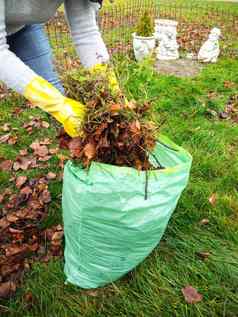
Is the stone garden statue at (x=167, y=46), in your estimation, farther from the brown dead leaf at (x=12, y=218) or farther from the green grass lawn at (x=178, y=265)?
the brown dead leaf at (x=12, y=218)

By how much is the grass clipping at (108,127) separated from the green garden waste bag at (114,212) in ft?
0.25

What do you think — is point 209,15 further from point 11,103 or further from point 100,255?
point 100,255

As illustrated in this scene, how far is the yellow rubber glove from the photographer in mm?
1333

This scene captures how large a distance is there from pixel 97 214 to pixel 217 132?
67.4 inches

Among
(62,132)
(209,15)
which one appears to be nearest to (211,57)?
(209,15)

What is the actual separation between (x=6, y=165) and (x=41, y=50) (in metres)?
0.83

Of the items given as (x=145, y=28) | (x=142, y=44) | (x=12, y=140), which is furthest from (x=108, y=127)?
(x=145, y=28)

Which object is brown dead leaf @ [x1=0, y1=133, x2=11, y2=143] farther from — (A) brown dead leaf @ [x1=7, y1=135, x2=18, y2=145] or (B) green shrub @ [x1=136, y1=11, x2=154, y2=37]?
(B) green shrub @ [x1=136, y1=11, x2=154, y2=37]

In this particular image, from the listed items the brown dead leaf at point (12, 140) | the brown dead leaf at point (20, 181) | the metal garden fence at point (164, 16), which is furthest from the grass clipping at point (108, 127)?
the metal garden fence at point (164, 16)

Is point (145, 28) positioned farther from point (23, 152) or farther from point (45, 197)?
point (45, 197)

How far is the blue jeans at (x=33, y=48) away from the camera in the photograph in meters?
1.97

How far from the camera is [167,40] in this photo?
4730 millimetres

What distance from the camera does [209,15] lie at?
285 inches

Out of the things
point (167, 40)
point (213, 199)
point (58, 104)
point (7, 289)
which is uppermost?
point (58, 104)
